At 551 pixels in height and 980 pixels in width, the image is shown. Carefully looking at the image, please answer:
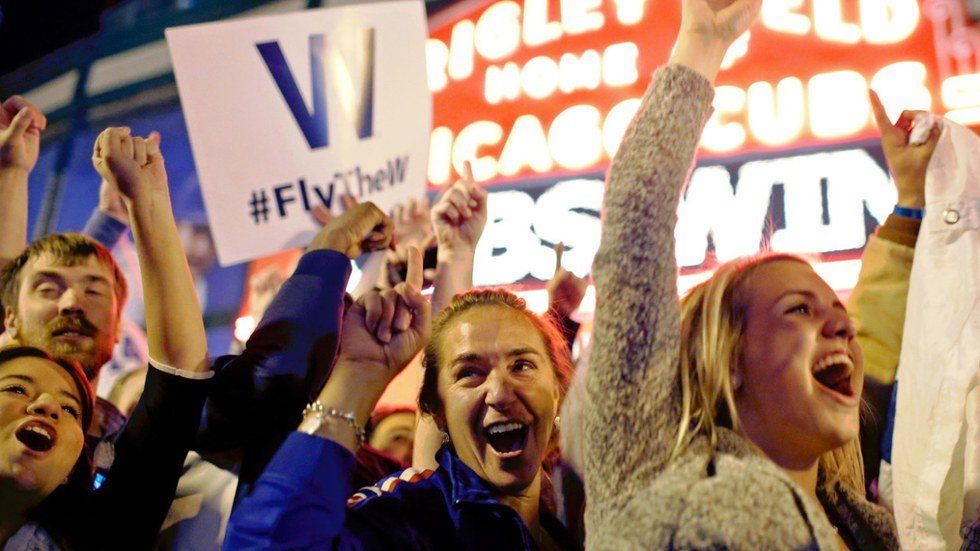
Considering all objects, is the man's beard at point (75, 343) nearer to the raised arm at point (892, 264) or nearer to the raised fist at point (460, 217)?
the raised fist at point (460, 217)

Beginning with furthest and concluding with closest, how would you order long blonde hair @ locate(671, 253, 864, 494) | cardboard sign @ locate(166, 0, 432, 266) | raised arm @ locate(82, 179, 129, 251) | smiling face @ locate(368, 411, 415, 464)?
cardboard sign @ locate(166, 0, 432, 266)
raised arm @ locate(82, 179, 129, 251)
smiling face @ locate(368, 411, 415, 464)
long blonde hair @ locate(671, 253, 864, 494)

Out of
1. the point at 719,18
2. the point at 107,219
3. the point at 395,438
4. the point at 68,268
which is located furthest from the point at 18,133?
the point at 719,18

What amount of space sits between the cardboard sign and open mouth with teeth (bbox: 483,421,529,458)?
1.76m

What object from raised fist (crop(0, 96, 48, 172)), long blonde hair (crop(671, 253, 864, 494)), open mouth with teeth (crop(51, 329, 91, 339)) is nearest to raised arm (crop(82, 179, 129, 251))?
raised fist (crop(0, 96, 48, 172))

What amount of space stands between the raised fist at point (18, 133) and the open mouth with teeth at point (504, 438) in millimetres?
1145

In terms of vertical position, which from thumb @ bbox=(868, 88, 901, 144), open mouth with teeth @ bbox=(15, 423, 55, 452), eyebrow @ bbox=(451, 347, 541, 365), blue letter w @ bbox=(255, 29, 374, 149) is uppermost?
blue letter w @ bbox=(255, 29, 374, 149)

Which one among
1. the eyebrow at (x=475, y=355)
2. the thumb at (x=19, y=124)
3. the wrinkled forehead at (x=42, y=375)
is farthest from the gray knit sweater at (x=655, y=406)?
the thumb at (x=19, y=124)

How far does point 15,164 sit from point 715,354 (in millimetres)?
1549

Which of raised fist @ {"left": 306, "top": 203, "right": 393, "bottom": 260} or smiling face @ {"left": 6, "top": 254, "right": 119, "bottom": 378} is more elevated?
raised fist @ {"left": 306, "top": 203, "right": 393, "bottom": 260}

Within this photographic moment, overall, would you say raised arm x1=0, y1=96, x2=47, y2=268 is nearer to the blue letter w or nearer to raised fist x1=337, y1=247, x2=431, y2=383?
raised fist x1=337, y1=247, x2=431, y2=383

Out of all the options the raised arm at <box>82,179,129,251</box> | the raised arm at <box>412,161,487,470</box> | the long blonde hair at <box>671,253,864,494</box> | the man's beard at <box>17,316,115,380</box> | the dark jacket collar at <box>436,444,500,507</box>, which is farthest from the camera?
the raised arm at <box>82,179,129,251</box>

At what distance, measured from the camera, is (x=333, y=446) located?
3.58ft

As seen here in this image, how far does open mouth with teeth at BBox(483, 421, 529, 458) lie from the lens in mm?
1359

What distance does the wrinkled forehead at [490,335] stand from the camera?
4.65 feet
